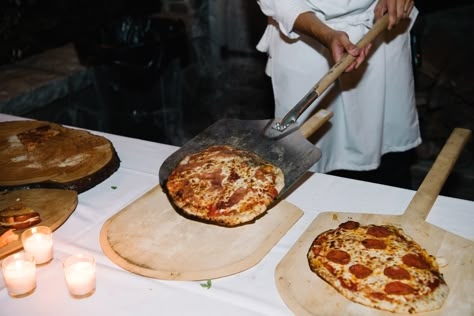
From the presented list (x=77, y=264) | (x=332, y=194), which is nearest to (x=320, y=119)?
(x=332, y=194)

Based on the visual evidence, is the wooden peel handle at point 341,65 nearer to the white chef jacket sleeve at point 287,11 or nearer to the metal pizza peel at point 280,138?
the metal pizza peel at point 280,138

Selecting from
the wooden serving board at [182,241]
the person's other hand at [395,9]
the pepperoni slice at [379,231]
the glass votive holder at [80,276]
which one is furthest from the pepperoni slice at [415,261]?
the person's other hand at [395,9]

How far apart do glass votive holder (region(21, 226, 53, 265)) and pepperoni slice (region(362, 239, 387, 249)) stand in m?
0.92

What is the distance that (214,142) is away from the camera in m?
1.95

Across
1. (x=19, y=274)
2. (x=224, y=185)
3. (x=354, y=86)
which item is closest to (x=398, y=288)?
(x=224, y=185)

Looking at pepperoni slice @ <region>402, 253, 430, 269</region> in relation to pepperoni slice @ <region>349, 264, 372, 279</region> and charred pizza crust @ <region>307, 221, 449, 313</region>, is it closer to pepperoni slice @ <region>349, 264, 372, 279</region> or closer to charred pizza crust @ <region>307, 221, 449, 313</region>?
charred pizza crust @ <region>307, 221, 449, 313</region>

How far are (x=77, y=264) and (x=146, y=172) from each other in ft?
2.28

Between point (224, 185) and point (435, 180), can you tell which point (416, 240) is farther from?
point (224, 185)

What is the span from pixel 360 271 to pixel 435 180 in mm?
533

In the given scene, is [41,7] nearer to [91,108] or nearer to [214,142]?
[91,108]

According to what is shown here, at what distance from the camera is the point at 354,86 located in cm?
254

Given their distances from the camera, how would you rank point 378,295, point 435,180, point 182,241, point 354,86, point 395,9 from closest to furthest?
point 378,295 → point 182,241 → point 435,180 → point 395,9 → point 354,86

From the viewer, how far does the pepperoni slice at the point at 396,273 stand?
1318 millimetres

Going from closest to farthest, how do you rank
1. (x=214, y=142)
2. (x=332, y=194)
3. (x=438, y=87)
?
(x=332, y=194), (x=214, y=142), (x=438, y=87)
